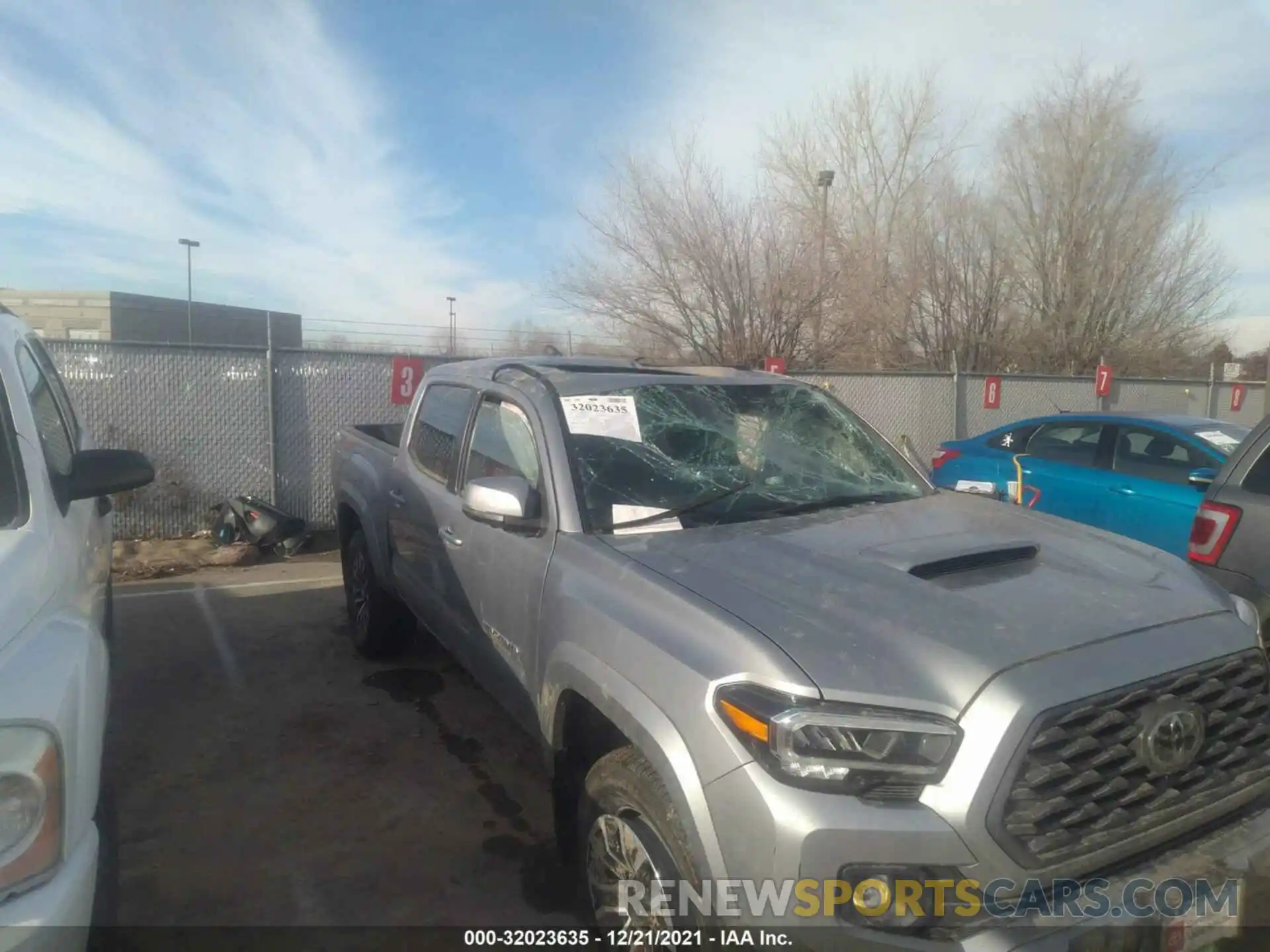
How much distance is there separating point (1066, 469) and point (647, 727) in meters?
5.90

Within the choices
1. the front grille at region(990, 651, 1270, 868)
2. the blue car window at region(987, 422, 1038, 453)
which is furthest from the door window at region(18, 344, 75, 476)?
the blue car window at region(987, 422, 1038, 453)

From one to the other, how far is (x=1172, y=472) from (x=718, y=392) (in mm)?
4444

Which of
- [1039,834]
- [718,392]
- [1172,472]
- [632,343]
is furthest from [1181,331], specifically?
[1039,834]

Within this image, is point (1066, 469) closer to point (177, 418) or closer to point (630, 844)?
point (630, 844)

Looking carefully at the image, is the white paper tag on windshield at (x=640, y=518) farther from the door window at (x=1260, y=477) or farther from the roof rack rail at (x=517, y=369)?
the door window at (x=1260, y=477)

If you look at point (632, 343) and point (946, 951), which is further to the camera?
point (632, 343)

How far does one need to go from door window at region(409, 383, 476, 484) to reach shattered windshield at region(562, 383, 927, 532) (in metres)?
0.89

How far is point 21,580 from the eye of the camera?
2.20 m

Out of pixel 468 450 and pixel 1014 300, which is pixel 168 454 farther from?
pixel 1014 300

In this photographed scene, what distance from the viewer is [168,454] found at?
8.66 metres

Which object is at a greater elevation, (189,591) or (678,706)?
(678,706)

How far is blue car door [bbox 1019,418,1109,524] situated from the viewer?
6805 mm

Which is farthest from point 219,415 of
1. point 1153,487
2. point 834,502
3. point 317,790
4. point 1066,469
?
point 1153,487

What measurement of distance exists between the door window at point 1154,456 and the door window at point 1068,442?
20cm
